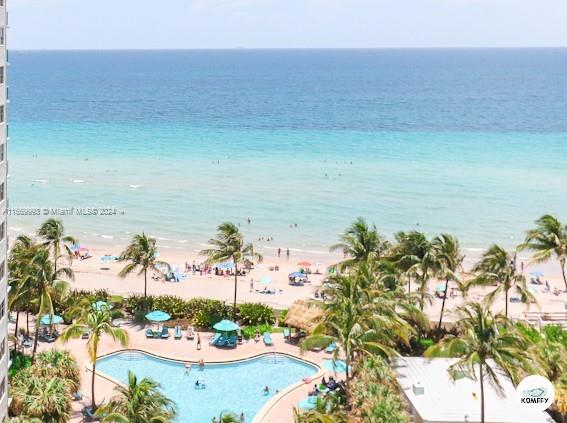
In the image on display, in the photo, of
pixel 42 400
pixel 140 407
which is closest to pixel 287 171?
pixel 42 400

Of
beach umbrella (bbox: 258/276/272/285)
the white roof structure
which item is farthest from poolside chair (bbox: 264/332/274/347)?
beach umbrella (bbox: 258/276/272/285)

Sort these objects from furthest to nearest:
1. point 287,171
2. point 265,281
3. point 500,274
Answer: point 287,171 → point 265,281 → point 500,274

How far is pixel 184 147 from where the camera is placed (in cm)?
10906

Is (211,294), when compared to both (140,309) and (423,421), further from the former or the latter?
(423,421)

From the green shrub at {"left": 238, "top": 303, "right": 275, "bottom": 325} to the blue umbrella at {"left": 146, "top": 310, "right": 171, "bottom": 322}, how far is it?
13.8 ft

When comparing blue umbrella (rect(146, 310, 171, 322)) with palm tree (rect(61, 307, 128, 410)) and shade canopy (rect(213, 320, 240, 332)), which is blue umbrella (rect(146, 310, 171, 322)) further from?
palm tree (rect(61, 307, 128, 410))

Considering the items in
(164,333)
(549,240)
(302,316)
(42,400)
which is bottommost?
(42,400)

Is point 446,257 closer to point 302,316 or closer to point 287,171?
point 302,316

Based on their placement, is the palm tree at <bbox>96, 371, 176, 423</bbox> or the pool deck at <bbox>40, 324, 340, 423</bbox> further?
the pool deck at <bbox>40, 324, 340, 423</bbox>

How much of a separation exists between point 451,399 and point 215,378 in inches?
488

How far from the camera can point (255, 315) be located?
136ft

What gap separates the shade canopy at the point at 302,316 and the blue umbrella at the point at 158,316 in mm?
6838

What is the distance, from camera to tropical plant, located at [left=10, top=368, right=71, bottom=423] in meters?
26.1

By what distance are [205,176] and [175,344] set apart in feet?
170
